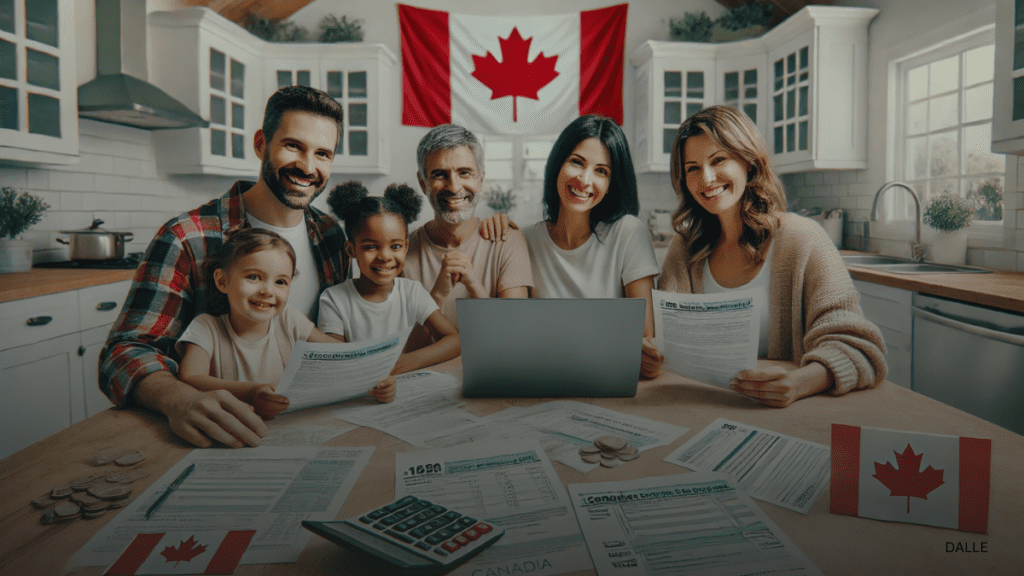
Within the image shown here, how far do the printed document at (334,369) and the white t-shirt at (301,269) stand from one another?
553 millimetres

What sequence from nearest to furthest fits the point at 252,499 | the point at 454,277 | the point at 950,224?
1. the point at 252,499
2. the point at 454,277
3. the point at 950,224

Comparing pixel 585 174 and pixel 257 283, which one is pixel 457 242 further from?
pixel 257 283

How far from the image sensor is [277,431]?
3.28 feet

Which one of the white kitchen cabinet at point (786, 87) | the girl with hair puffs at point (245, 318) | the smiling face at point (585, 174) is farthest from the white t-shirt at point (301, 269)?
the white kitchen cabinet at point (786, 87)

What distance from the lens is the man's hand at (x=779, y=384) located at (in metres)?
1.10

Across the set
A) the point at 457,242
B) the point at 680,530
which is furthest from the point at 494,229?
the point at 680,530

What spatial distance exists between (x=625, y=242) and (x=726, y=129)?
1.48 feet

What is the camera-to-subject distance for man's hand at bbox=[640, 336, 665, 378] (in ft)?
4.20

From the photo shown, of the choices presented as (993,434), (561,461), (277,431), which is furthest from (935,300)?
(277,431)

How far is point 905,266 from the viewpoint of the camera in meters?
2.92

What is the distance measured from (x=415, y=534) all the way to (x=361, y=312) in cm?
104

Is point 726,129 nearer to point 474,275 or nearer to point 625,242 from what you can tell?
point 625,242

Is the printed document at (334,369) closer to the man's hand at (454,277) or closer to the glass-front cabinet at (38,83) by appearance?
the man's hand at (454,277)

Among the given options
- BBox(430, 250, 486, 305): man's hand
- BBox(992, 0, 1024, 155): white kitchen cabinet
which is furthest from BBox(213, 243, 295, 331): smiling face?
BBox(992, 0, 1024, 155): white kitchen cabinet
